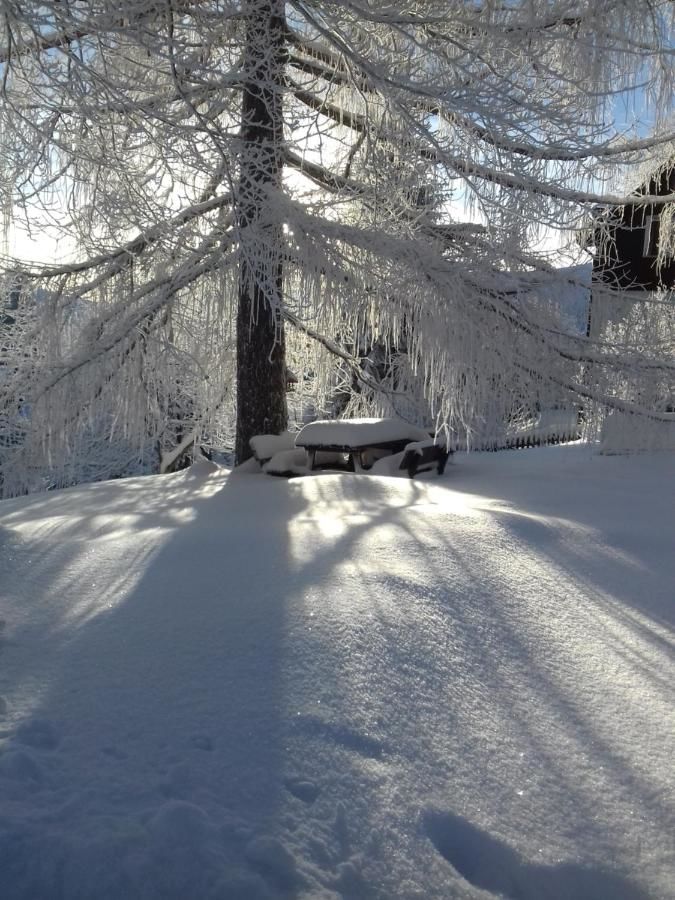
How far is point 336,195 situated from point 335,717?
6074 millimetres

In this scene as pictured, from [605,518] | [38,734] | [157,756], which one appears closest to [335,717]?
[157,756]

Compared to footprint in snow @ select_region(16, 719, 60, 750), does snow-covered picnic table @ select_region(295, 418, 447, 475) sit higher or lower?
higher

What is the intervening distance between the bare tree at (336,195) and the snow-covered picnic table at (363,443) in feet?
2.02

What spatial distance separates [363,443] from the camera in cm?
761

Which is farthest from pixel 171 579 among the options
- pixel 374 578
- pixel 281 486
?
pixel 281 486

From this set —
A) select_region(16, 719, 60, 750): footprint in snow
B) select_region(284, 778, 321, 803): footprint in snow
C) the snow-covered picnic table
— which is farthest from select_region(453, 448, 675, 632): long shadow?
select_region(16, 719, 60, 750): footprint in snow

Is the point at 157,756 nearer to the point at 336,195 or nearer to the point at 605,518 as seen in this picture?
the point at 605,518

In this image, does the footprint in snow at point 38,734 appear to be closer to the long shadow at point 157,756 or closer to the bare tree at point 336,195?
the long shadow at point 157,756

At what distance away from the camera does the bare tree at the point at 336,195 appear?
17.0ft

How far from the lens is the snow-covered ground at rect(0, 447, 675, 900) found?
1.65m

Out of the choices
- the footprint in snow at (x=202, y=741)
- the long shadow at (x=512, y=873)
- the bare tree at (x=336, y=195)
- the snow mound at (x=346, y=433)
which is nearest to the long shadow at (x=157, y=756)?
the footprint in snow at (x=202, y=741)

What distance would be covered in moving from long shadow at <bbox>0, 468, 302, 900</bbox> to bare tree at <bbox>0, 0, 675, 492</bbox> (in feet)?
9.55

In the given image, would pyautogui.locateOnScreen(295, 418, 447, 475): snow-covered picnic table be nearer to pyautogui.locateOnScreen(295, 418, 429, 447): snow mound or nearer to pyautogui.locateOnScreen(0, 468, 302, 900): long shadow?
pyautogui.locateOnScreen(295, 418, 429, 447): snow mound

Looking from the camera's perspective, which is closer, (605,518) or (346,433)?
(605,518)
